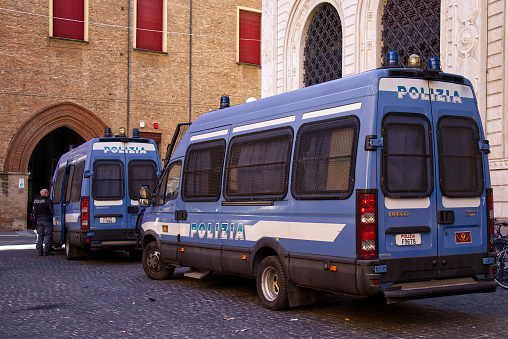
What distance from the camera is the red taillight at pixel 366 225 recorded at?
19.9 feet

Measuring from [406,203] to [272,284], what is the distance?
2106 mm

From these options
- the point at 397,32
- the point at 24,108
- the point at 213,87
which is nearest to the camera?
the point at 397,32

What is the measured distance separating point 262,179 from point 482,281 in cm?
279

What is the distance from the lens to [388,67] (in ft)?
21.5

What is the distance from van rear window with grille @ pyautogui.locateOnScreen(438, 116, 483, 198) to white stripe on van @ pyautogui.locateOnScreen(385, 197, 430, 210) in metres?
0.28

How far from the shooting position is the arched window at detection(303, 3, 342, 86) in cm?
1814

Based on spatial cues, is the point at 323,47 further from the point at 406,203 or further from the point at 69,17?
the point at 406,203

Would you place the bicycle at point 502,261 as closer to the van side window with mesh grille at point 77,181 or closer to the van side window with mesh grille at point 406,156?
the van side window with mesh grille at point 406,156

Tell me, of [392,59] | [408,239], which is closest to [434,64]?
[392,59]

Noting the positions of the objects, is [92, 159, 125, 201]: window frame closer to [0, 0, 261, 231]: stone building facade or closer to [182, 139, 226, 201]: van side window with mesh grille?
[182, 139, 226, 201]: van side window with mesh grille

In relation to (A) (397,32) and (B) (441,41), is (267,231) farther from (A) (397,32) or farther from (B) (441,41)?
(A) (397,32)

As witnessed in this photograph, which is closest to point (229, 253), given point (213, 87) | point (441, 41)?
point (441, 41)

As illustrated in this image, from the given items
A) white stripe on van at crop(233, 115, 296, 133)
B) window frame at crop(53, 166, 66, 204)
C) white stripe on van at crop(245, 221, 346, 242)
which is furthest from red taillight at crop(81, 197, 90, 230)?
white stripe on van at crop(245, 221, 346, 242)

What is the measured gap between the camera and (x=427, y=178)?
6465 mm
